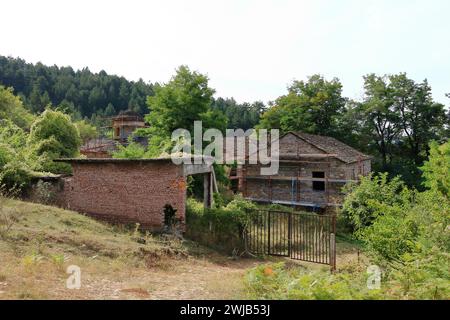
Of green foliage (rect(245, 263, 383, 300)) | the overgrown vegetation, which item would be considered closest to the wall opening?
the overgrown vegetation

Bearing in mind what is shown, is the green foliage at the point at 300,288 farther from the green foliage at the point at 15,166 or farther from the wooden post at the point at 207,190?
the green foliage at the point at 15,166

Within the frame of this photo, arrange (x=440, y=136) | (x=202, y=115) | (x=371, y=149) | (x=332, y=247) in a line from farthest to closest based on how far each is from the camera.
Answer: (x=371, y=149) → (x=440, y=136) → (x=202, y=115) → (x=332, y=247)

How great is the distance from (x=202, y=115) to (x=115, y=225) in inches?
345

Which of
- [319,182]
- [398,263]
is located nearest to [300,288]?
[398,263]

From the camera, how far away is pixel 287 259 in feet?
42.6

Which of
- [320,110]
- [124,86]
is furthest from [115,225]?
[124,86]

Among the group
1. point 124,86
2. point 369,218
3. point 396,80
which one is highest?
point 124,86

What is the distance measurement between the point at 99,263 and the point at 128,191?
4.70m

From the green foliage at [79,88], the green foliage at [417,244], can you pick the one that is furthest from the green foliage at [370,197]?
the green foliage at [79,88]

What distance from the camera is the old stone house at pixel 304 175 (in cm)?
2353

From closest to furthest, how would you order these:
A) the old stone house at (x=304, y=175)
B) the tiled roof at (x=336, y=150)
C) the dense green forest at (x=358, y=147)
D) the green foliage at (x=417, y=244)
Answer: the green foliage at (x=417, y=244) → the dense green forest at (x=358, y=147) → the old stone house at (x=304, y=175) → the tiled roof at (x=336, y=150)

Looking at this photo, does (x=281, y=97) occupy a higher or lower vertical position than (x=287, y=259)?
higher

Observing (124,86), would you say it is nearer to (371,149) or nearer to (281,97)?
(281,97)

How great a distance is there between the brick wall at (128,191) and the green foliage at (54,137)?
441cm
